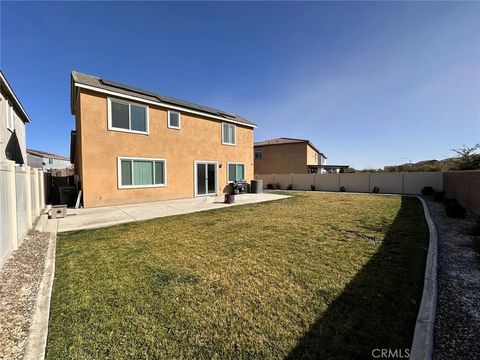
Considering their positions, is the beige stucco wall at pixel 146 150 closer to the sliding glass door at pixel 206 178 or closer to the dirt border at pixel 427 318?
the sliding glass door at pixel 206 178

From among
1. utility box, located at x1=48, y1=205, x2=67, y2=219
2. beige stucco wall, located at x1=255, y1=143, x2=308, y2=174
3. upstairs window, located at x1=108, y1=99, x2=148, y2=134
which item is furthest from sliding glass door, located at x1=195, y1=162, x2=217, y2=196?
beige stucco wall, located at x1=255, y1=143, x2=308, y2=174

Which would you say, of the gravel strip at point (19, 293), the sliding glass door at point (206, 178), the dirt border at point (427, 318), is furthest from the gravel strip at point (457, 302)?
the sliding glass door at point (206, 178)

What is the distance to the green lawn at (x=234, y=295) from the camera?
2250mm

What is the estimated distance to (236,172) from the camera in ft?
61.5

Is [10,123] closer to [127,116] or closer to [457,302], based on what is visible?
[127,116]

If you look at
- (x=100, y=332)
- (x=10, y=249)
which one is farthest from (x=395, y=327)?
(x=10, y=249)

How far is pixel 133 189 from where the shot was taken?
12219 millimetres

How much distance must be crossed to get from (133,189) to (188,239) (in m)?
7.92

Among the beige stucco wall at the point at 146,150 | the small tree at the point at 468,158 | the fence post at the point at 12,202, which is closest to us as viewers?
the fence post at the point at 12,202

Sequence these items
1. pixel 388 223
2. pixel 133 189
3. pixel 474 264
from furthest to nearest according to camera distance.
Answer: pixel 133 189
pixel 388 223
pixel 474 264

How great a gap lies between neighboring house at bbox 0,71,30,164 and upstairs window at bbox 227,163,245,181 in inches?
512

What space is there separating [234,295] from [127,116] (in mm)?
12084

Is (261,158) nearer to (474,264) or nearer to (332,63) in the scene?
(332,63)

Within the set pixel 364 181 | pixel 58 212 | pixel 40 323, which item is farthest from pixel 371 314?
pixel 364 181
